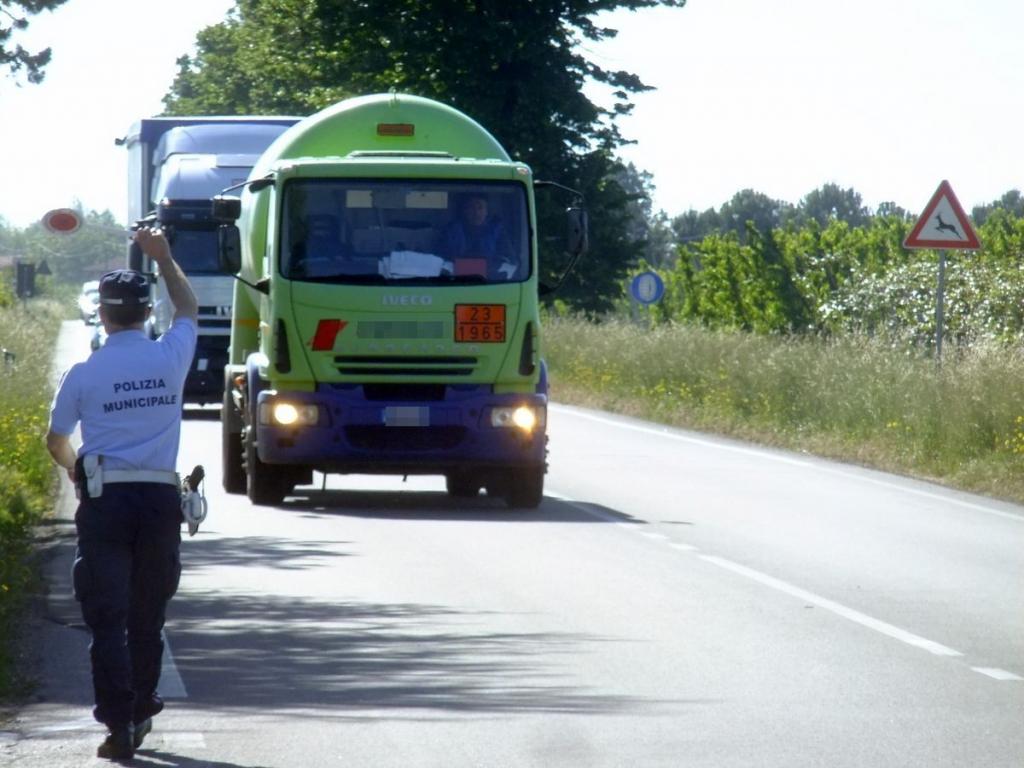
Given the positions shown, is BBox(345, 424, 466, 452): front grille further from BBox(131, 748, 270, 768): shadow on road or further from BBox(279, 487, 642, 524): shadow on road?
BBox(131, 748, 270, 768): shadow on road

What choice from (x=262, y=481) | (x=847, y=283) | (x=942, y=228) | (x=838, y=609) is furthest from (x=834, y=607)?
(x=847, y=283)

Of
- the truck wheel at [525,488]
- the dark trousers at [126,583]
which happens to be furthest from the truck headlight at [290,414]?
the dark trousers at [126,583]

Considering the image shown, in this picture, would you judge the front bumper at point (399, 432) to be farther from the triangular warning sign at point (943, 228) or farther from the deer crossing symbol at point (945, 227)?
the deer crossing symbol at point (945, 227)

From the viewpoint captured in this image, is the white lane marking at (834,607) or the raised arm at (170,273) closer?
the raised arm at (170,273)

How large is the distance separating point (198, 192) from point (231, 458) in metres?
10.0

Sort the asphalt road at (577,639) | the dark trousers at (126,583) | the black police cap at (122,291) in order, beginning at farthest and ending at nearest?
the asphalt road at (577,639)
the black police cap at (122,291)
the dark trousers at (126,583)

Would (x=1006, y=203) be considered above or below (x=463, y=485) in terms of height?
above

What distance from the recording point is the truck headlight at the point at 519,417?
17.3 metres

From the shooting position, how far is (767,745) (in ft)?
25.8

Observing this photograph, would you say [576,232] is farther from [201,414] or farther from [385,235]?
[201,414]

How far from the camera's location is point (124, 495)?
762 centimetres

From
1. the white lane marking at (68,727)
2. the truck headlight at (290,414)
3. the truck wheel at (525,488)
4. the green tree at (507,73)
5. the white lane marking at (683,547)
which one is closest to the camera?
the white lane marking at (68,727)

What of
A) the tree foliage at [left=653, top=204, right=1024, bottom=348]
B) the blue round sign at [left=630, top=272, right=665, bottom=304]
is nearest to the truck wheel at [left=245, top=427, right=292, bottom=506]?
the tree foliage at [left=653, top=204, right=1024, bottom=348]

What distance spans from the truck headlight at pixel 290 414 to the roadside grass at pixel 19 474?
1.88 m
